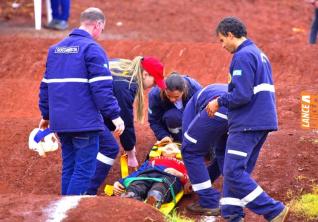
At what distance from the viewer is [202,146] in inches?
321

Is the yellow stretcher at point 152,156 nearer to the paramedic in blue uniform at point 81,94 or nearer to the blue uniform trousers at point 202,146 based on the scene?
the blue uniform trousers at point 202,146

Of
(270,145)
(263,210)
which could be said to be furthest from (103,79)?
(270,145)

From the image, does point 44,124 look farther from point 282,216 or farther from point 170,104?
point 282,216

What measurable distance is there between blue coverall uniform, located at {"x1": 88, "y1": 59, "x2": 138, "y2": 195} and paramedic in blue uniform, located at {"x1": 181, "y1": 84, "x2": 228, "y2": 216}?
0.65 metres

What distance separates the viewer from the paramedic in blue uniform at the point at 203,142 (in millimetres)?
8047

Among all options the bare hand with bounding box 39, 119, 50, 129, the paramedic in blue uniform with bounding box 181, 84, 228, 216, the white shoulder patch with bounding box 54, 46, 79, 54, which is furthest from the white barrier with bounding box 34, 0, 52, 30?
the white shoulder patch with bounding box 54, 46, 79, 54

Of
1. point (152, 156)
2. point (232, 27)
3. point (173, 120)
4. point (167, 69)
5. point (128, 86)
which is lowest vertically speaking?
point (167, 69)

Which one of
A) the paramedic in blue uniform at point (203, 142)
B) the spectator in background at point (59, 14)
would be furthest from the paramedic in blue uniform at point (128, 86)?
the spectator in background at point (59, 14)

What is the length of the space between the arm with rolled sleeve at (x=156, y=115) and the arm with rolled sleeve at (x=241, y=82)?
2.22 m

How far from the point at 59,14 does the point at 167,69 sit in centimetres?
373

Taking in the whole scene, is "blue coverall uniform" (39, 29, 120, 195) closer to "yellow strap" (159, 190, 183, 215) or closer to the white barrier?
"yellow strap" (159, 190, 183, 215)

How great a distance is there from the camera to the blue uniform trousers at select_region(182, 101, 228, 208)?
8.05 meters

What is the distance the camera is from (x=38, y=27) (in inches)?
677

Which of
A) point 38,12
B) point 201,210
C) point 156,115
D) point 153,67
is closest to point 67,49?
point 153,67
